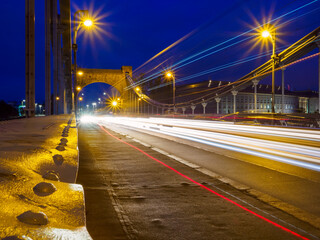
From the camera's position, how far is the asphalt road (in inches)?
156

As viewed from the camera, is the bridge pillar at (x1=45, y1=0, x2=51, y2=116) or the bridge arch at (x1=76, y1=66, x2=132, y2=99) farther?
the bridge arch at (x1=76, y1=66, x2=132, y2=99)

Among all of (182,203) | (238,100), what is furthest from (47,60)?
(238,100)

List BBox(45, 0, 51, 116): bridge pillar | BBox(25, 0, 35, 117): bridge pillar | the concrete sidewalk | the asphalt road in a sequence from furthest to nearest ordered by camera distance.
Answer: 1. BBox(45, 0, 51, 116): bridge pillar
2. BBox(25, 0, 35, 117): bridge pillar
3. the asphalt road
4. the concrete sidewalk

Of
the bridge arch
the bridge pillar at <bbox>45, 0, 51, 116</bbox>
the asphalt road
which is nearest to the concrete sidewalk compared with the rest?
the asphalt road

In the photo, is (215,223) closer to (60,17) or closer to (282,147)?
(282,147)

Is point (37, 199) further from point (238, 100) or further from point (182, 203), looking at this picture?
point (238, 100)

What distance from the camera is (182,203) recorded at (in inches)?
205

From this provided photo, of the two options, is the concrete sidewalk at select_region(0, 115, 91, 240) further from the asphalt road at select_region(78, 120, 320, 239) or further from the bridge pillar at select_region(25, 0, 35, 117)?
the bridge pillar at select_region(25, 0, 35, 117)

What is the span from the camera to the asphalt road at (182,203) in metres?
3.97

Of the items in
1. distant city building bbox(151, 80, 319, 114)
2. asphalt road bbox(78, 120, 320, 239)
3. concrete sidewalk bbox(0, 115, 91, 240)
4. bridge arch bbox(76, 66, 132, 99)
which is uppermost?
bridge arch bbox(76, 66, 132, 99)

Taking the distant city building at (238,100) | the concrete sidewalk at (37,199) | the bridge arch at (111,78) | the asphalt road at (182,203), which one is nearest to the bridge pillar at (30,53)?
the asphalt road at (182,203)

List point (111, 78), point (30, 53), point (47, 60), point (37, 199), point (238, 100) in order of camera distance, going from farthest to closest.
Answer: point (111, 78) < point (238, 100) < point (47, 60) < point (30, 53) < point (37, 199)

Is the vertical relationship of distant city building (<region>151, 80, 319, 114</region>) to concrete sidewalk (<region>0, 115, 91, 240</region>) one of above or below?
above

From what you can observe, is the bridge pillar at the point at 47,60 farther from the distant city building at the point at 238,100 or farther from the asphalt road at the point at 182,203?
the distant city building at the point at 238,100
